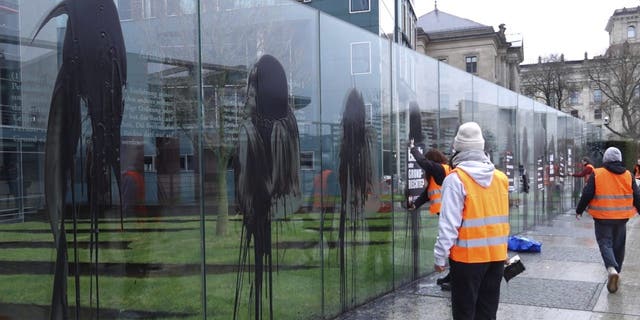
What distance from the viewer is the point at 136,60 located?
389cm

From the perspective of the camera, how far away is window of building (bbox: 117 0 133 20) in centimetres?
377

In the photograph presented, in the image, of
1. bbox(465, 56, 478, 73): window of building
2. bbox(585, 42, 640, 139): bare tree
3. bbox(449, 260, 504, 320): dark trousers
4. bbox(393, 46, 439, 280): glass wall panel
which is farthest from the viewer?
bbox(465, 56, 478, 73): window of building

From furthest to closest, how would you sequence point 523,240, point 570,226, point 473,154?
point 570,226 < point 523,240 < point 473,154

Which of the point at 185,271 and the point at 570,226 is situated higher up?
the point at 185,271

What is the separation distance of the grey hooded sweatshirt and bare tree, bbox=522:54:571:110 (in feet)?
164

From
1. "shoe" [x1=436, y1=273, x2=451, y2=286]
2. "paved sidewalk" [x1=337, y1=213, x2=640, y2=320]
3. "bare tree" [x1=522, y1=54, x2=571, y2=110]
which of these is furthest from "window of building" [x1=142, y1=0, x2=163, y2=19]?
"bare tree" [x1=522, y1=54, x2=571, y2=110]

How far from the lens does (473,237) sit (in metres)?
4.22

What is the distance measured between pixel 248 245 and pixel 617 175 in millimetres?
5660

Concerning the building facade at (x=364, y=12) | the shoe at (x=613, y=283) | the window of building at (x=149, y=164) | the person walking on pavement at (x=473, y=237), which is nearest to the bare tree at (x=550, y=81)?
the building facade at (x=364, y=12)

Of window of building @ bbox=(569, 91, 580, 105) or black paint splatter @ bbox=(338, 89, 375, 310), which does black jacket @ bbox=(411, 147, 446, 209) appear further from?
window of building @ bbox=(569, 91, 580, 105)

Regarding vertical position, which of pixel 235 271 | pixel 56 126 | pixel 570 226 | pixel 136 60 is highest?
pixel 136 60

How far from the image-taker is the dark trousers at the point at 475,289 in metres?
4.21

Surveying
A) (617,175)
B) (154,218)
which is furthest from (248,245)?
(617,175)

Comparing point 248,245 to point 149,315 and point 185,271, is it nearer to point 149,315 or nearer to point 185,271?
point 185,271
